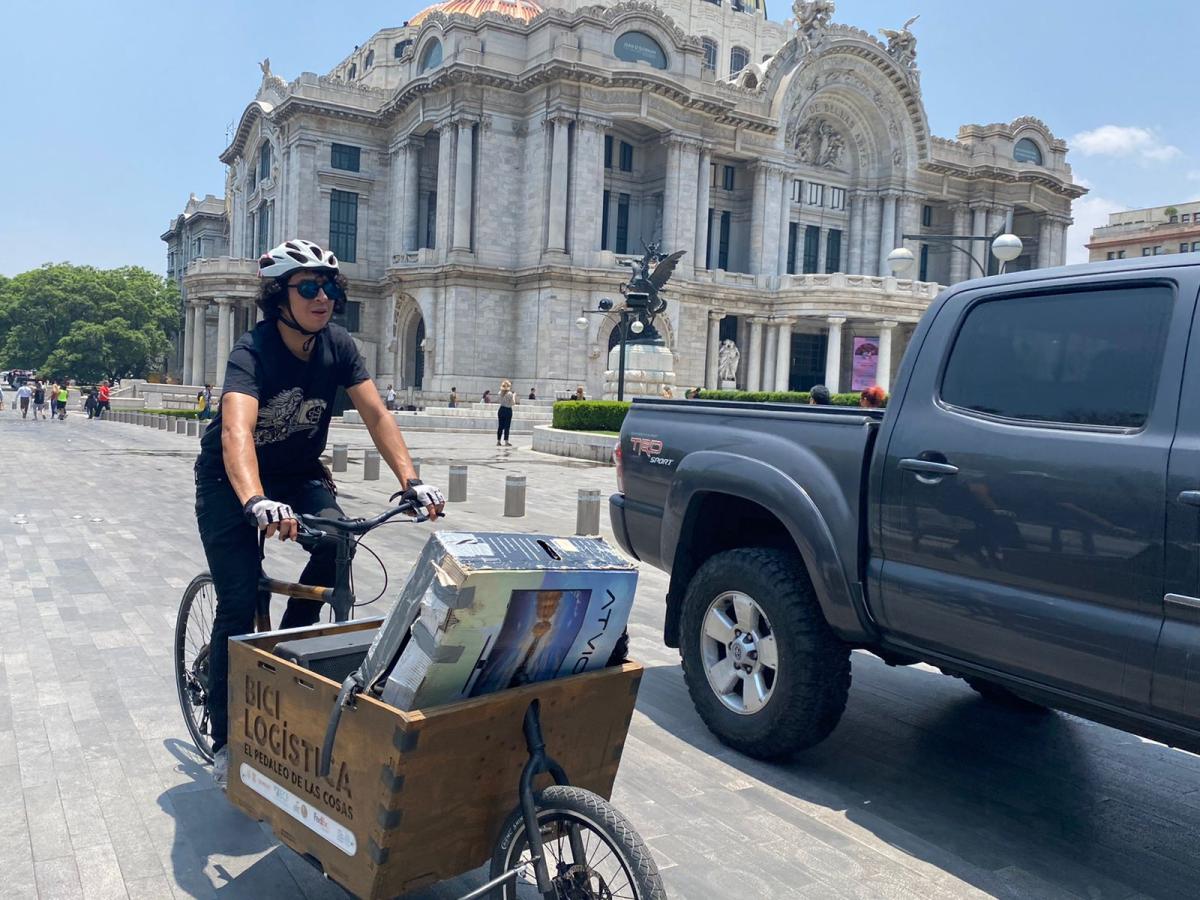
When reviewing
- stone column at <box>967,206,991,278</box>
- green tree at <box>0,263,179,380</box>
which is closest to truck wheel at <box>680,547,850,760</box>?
stone column at <box>967,206,991,278</box>

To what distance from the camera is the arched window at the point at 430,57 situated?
153 feet

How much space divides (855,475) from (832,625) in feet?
2.26

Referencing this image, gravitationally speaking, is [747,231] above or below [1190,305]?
above

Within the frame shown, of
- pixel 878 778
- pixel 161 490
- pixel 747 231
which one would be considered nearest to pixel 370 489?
pixel 161 490

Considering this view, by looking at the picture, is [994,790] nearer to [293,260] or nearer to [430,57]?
[293,260]

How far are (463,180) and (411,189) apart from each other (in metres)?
5.69

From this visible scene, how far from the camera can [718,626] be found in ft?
15.8

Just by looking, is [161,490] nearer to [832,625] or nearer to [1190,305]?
[832,625]

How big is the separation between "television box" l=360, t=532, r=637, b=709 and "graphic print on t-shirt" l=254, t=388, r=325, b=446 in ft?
4.62

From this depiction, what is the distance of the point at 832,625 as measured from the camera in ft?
14.0

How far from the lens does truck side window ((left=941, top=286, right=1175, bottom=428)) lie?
132 inches

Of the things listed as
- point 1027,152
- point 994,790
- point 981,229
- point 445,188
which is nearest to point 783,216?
point 981,229

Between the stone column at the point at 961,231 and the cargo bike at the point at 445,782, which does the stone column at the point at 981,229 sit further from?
the cargo bike at the point at 445,782

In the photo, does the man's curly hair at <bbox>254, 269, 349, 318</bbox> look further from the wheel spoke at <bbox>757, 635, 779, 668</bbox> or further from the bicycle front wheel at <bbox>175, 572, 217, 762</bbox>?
the wheel spoke at <bbox>757, 635, 779, 668</bbox>
